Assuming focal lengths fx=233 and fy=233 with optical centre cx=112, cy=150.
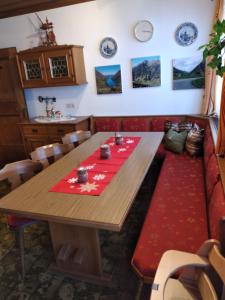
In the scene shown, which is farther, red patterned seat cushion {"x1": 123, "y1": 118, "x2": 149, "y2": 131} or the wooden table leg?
red patterned seat cushion {"x1": 123, "y1": 118, "x2": 149, "y2": 131}

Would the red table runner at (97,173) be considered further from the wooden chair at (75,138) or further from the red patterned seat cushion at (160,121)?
the red patterned seat cushion at (160,121)

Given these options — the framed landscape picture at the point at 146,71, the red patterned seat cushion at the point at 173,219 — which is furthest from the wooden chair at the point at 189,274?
the framed landscape picture at the point at 146,71

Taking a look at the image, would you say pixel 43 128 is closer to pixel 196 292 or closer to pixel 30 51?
pixel 30 51

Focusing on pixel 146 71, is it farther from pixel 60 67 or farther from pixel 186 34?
pixel 60 67

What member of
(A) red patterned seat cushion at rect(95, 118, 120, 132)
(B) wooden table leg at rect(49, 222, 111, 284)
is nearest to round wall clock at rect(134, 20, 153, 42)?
(A) red patterned seat cushion at rect(95, 118, 120, 132)

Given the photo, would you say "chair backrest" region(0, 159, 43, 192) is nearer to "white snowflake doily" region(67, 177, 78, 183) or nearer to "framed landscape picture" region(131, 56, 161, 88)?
"white snowflake doily" region(67, 177, 78, 183)

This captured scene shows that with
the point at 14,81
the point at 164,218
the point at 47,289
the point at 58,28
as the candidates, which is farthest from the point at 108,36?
the point at 47,289

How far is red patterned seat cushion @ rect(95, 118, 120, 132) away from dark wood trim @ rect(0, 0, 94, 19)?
1.80 m

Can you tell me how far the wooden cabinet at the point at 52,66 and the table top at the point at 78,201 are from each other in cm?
201

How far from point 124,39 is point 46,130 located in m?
1.86

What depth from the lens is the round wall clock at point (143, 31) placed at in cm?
330

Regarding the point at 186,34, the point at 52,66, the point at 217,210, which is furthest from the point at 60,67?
the point at 217,210

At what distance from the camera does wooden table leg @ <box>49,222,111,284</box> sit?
171 centimetres

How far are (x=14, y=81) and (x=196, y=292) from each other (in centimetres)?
396
